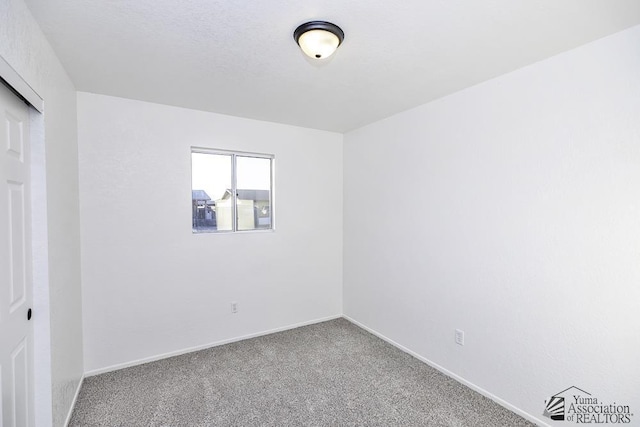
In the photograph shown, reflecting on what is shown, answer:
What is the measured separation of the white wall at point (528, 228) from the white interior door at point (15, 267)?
2.90m

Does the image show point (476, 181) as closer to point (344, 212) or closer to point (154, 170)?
point (344, 212)

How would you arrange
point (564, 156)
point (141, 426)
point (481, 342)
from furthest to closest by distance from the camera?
point (481, 342) < point (141, 426) < point (564, 156)

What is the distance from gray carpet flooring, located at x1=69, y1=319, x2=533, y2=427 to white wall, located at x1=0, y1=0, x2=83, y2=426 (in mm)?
372

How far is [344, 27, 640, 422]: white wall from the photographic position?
1724 mm

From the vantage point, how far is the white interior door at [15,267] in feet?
4.49

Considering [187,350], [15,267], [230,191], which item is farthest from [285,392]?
[230,191]

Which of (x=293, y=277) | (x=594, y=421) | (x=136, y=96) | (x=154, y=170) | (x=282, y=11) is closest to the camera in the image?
(x=282, y=11)

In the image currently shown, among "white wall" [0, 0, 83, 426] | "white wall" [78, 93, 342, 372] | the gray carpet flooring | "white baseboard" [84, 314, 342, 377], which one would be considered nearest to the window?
"white wall" [78, 93, 342, 372]

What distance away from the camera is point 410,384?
100 inches

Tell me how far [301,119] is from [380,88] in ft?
3.74

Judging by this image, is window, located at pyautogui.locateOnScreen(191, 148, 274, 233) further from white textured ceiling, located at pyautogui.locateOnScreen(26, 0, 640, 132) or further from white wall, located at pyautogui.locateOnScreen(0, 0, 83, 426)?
white wall, located at pyautogui.locateOnScreen(0, 0, 83, 426)

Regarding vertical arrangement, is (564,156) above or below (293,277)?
above

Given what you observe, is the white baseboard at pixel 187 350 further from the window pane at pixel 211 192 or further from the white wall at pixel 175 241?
the window pane at pixel 211 192

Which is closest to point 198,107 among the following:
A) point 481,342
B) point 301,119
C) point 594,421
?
point 301,119
